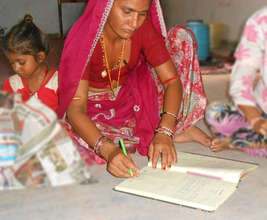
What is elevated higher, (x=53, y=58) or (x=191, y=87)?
(x=53, y=58)

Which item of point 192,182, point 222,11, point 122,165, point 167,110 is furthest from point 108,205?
point 222,11

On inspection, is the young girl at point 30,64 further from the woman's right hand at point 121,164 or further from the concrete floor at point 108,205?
the woman's right hand at point 121,164

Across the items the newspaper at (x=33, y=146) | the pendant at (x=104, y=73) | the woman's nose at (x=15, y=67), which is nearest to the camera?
the newspaper at (x=33, y=146)

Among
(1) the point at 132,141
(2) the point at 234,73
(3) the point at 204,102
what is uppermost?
(2) the point at 234,73

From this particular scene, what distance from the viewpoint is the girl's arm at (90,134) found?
1122 mm

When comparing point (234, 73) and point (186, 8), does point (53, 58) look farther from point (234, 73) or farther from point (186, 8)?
point (186, 8)

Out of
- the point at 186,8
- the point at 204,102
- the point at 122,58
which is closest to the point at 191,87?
the point at 204,102

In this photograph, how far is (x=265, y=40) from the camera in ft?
3.73

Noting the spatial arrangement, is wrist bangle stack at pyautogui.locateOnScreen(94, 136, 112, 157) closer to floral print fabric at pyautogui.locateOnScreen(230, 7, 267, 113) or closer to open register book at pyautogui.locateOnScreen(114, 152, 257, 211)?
open register book at pyautogui.locateOnScreen(114, 152, 257, 211)

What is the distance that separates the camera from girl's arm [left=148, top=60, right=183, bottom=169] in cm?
119

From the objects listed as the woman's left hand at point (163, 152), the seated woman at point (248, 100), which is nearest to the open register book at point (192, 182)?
the woman's left hand at point (163, 152)

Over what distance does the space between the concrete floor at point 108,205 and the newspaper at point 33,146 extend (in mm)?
84

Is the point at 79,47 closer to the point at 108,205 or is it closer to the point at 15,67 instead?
the point at 15,67

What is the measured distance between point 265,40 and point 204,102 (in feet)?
1.39
